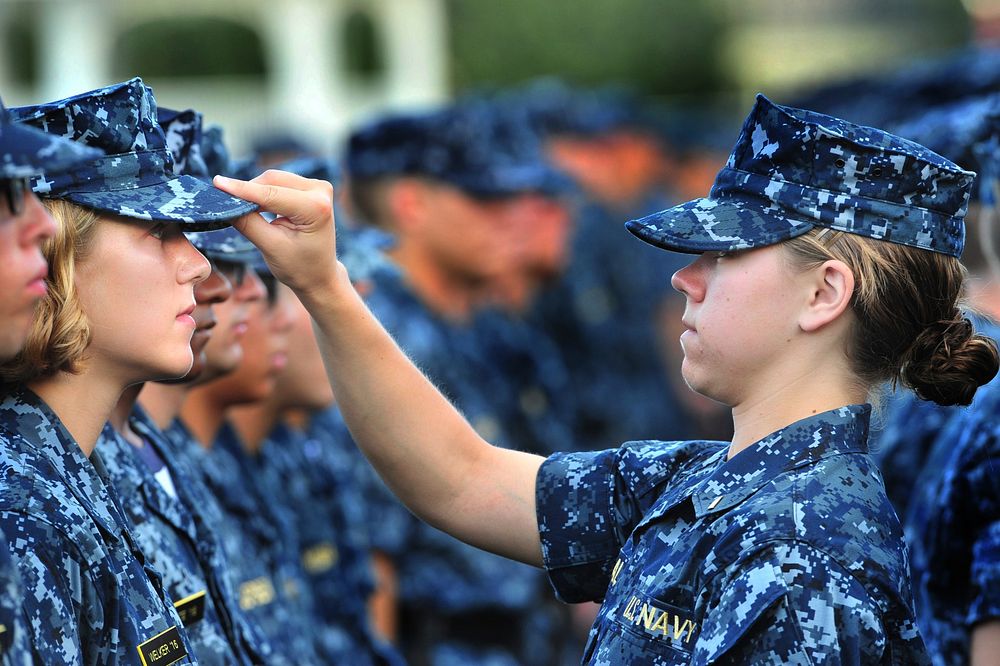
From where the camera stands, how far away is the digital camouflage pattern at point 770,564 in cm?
217

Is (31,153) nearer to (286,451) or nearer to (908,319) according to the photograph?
(908,319)

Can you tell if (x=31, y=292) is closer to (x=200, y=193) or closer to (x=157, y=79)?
(x=200, y=193)

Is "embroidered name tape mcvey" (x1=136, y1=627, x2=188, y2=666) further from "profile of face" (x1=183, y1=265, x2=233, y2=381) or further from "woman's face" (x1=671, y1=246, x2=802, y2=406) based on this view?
"woman's face" (x1=671, y1=246, x2=802, y2=406)

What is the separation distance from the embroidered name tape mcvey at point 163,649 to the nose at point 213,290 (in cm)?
95

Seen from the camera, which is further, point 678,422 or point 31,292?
point 678,422

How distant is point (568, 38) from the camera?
23.5m

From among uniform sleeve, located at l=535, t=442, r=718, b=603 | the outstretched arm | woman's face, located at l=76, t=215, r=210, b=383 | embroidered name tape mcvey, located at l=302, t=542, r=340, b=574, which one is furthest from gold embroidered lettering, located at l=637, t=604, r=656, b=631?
embroidered name tape mcvey, located at l=302, t=542, r=340, b=574

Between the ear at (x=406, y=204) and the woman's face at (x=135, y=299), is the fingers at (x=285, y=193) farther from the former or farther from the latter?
the ear at (x=406, y=204)

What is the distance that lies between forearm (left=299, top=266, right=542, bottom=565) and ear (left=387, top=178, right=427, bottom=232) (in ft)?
13.0

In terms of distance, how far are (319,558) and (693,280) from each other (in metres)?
2.58

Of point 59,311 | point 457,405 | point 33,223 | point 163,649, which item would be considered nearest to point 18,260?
point 33,223

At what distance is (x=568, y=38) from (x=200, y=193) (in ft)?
71.0

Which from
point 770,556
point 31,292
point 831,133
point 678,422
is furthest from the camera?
point 678,422

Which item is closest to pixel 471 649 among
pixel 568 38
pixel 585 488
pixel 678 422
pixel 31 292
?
pixel 585 488
